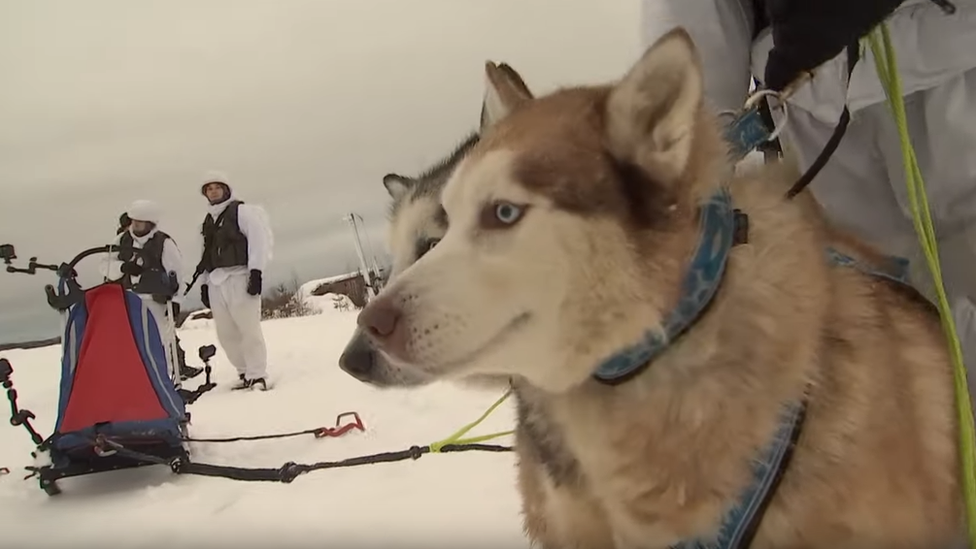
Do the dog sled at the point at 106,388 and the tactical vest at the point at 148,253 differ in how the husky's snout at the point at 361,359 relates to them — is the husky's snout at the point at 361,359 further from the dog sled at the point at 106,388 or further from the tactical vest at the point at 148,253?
the tactical vest at the point at 148,253

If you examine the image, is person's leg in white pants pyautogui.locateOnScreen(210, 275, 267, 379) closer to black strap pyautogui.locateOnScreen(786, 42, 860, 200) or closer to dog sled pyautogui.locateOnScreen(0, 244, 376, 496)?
dog sled pyautogui.locateOnScreen(0, 244, 376, 496)

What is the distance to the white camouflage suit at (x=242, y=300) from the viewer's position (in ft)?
12.2

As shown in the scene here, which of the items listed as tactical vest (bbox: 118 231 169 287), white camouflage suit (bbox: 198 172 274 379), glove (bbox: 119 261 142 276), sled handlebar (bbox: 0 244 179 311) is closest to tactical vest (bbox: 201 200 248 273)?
white camouflage suit (bbox: 198 172 274 379)

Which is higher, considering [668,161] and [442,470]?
[668,161]

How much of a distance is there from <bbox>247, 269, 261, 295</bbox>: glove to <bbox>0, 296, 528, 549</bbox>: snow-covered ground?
0.66m

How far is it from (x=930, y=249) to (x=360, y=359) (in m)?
0.57

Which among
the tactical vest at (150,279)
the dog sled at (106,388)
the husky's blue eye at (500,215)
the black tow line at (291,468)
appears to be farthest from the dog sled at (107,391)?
the husky's blue eye at (500,215)

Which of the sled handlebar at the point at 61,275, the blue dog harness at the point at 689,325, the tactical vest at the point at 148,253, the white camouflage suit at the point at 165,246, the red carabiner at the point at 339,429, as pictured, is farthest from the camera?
the white camouflage suit at the point at 165,246

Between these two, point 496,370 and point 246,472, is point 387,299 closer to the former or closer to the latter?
point 496,370

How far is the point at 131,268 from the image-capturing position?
277cm

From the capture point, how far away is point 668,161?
698 mm

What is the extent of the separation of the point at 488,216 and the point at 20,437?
9.49 ft

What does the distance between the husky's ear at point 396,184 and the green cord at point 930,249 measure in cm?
65

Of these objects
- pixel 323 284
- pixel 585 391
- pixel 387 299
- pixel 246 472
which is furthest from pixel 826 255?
pixel 323 284
